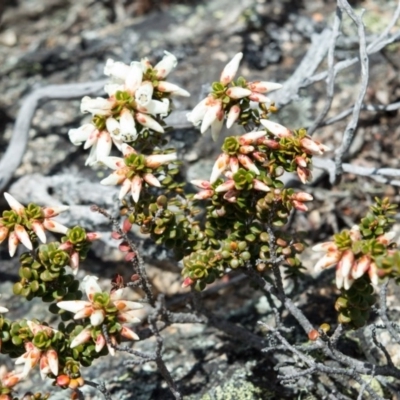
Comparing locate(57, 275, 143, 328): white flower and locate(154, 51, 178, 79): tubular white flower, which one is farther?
locate(154, 51, 178, 79): tubular white flower

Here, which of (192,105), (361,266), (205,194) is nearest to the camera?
(361,266)

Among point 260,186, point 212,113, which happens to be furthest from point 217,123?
point 260,186

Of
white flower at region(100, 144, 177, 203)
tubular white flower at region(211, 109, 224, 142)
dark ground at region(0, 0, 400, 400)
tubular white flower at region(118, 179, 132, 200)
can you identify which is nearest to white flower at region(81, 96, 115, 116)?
white flower at region(100, 144, 177, 203)

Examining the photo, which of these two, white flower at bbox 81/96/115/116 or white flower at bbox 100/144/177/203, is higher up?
white flower at bbox 81/96/115/116

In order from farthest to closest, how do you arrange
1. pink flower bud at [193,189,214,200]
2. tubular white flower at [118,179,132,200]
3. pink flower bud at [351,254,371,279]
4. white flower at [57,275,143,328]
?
pink flower bud at [193,189,214,200]
tubular white flower at [118,179,132,200]
white flower at [57,275,143,328]
pink flower bud at [351,254,371,279]

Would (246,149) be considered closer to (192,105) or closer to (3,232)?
(3,232)

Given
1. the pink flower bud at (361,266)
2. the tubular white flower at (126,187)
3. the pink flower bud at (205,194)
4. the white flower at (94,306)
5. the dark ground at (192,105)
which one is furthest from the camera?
the dark ground at (192,105)

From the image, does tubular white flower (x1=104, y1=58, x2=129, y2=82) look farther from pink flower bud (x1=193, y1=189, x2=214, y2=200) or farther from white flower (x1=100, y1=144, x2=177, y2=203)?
pink flower bud (x1=193, y1=189, x2=214, y2=200)

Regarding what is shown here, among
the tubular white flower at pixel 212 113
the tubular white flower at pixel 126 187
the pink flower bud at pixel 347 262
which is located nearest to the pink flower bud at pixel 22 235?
the tubular white flower at pixel 126 187

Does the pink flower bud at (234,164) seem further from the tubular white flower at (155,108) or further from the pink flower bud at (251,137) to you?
the tubular white flower at (155,108)

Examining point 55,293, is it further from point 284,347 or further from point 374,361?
point 374,361

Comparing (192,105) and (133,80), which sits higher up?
(133,80)
